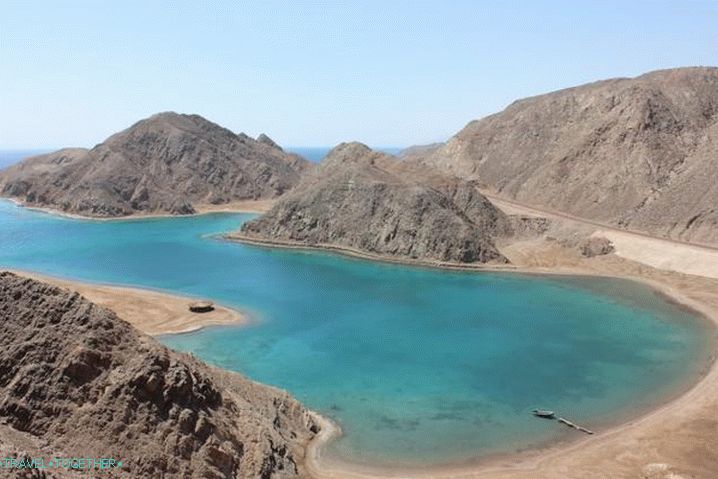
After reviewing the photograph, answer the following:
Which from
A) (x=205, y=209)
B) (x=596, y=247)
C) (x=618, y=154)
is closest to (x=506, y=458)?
(x=596, y=247)

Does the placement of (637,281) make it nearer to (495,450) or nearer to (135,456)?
(495,450)

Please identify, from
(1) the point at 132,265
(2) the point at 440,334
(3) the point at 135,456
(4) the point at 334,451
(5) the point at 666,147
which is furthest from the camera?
(5) the point at 666,147

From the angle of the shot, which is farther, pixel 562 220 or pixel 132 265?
pixel 562 220

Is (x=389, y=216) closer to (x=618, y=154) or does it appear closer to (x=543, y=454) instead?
(x=618, y=154)

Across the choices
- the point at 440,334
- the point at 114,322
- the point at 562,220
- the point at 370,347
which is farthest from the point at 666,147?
the point at 114,322

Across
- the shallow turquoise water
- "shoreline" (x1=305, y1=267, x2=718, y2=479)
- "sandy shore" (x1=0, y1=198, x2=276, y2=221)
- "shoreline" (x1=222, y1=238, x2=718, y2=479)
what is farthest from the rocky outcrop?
"shoreline" (x1=305, y1=267, x2=718, y2=479)

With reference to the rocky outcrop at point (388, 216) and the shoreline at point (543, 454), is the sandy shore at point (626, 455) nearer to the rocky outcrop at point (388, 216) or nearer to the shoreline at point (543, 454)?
the shoreline at point (543, 454)
